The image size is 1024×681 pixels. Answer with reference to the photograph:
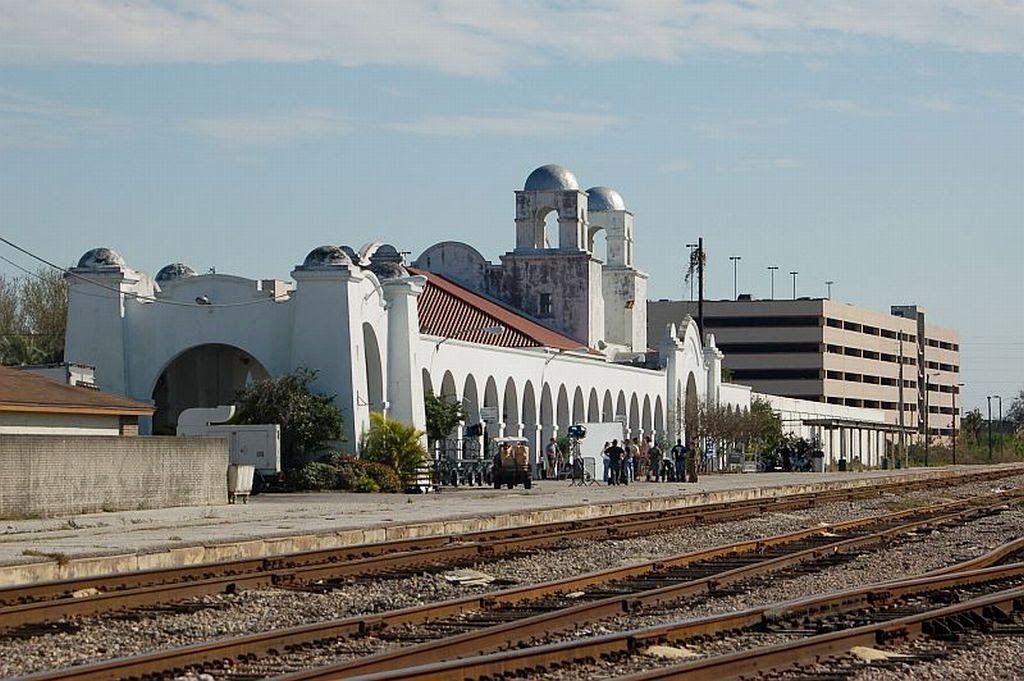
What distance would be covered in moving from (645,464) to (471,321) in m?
9.50

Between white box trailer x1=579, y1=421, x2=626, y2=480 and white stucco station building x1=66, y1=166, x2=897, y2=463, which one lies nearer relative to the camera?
white stucco station building x1=66, y1=166, x2=897, y2=463

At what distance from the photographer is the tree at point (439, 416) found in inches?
2041

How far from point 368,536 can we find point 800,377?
130 metres

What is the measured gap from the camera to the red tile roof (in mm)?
64000

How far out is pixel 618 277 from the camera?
8919 cm

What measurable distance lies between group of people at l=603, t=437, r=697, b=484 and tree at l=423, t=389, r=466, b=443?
462 centimetres

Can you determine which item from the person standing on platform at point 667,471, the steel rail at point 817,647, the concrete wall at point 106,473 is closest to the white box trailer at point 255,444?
the concrete wall at point 106,473

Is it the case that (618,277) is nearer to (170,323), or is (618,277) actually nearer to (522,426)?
(522,426)

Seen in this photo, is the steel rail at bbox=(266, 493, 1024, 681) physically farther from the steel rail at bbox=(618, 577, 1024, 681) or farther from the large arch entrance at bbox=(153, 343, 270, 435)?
the large arch entrance at bbox=(153, 343, 270, 435)

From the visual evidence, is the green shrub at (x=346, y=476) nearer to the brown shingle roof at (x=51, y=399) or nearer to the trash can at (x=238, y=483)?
the trash can at (x=238, y=483)

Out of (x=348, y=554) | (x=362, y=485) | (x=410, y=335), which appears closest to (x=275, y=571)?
(x=348, y=554)

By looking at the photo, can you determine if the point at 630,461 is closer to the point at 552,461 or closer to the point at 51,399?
the point at 552,461

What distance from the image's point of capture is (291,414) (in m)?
45.0

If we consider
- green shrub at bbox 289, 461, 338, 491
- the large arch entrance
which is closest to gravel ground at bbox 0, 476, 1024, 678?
green shrub at bbox 289, 461, 338, 491
